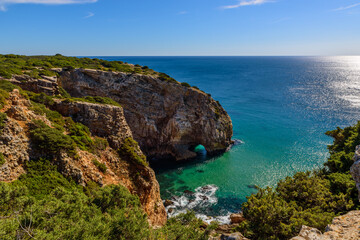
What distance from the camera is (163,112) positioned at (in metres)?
47.5

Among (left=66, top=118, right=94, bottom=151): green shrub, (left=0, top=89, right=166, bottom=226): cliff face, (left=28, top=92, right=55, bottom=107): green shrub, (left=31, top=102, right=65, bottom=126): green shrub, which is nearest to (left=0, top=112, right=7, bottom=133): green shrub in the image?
(left=0, top=89, right=166, bottom=226): cliff face

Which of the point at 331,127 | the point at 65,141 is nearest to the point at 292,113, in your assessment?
the point at 331,127

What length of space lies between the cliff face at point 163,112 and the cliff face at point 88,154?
1599cm

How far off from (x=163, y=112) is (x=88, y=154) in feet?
89.7

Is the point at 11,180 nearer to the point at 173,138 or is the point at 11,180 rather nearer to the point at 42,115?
the point at 42,115

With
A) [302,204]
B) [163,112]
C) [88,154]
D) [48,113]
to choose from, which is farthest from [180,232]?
[163,112]

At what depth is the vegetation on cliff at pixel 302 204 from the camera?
590 inches

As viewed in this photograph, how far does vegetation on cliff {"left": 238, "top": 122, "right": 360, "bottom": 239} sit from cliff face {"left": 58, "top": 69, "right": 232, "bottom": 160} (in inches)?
1105

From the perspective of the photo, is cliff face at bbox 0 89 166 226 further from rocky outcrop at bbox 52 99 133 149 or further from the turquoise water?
the turquoise water

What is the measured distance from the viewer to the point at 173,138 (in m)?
49.1

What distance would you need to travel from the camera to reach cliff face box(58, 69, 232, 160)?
42.4 meters

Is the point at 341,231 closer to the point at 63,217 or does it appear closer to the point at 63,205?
the point at 63,217

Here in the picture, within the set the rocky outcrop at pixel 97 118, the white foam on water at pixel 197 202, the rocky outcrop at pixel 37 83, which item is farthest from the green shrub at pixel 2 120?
the white foam on water at pixel 197 202

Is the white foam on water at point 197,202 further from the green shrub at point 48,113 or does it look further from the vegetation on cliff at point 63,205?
the green shrub at point 48,113
